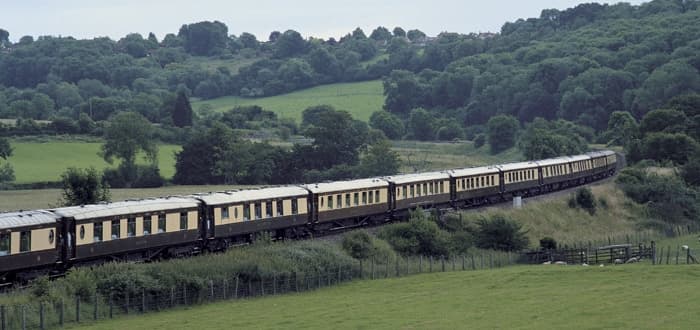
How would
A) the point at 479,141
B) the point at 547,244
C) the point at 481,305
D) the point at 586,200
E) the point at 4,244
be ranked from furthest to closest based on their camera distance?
the point at 479,141 → the point at 586,200 → the point at 547,244 → the point at 481,305 → the point at 4,244

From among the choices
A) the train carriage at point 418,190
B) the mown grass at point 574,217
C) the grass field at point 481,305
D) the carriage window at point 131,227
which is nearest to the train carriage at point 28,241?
the carriage window at point 131,227

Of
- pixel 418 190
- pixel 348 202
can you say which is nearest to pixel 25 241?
pixel 348 202

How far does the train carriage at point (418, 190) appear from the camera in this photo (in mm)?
63656

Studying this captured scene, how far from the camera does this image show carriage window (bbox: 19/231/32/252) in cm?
3800

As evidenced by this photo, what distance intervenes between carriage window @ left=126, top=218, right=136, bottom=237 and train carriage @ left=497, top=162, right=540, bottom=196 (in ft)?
125

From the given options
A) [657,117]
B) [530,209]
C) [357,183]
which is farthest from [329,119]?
[357,183]

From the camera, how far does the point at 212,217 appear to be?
159 ft

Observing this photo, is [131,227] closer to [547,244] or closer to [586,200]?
[547,244]

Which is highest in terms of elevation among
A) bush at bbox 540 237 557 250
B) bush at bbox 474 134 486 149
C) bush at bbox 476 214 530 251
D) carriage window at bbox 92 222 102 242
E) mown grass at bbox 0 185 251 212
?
bush at bbox 474 134 486 149

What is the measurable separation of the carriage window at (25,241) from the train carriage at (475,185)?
36.3 meters

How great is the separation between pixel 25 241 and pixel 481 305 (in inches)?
638

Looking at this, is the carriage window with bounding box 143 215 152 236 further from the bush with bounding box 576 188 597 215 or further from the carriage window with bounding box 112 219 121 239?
the bush with bounding box 576 188 597 215

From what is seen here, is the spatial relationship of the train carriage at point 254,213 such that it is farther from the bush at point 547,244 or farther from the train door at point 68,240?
the bush at point 547,244

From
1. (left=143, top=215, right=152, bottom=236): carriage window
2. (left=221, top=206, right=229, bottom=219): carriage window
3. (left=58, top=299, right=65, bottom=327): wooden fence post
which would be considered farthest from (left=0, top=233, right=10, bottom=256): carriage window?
(left=221, top=206, right=229, bottom=219): carriage window
